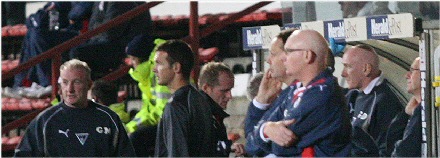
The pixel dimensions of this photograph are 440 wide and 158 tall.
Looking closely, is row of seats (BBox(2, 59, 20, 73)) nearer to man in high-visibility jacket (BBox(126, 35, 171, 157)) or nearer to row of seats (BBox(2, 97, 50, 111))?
row of seats (BBox(2, 97, 50, 111))

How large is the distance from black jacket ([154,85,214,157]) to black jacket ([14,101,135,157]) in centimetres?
63

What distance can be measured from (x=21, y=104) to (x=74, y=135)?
581 centimetres

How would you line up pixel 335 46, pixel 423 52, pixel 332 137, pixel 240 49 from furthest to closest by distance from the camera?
pixel 240 49 → pixel 335 46 → pixel 423 52 → pixel 332 137

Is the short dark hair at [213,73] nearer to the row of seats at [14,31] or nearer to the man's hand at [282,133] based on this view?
the man's hand at [282,133]

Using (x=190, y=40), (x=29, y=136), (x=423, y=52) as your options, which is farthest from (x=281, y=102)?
(x=190, y=40)

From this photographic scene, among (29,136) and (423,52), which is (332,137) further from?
(29,136)

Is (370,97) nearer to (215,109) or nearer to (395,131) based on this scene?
(395,131)

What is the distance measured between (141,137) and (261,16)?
8.73ft

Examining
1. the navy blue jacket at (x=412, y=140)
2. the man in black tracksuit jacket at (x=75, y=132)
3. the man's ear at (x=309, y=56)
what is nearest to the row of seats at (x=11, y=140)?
the man in black tracksuit jacket at (x=75, y=132)

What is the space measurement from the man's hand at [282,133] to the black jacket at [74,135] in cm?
231

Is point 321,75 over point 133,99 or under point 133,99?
over

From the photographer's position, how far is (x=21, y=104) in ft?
42.5

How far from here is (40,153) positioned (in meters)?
7.26

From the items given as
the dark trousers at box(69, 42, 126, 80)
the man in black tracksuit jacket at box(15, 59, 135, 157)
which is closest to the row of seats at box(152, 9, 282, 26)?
the dark trousers at box(69, 42, 126, 80)
